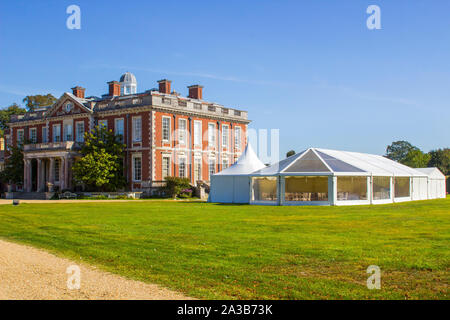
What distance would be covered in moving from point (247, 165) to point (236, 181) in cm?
115

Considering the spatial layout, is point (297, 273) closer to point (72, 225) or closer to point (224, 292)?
point (224, 292)

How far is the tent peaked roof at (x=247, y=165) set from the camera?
28.7m

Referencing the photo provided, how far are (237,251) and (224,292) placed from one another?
9.83 ft

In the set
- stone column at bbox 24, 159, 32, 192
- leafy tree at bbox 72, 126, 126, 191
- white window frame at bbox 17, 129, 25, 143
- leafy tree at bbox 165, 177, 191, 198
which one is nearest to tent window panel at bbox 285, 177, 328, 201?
leafy tree at bbox 165, 177, 191, 198

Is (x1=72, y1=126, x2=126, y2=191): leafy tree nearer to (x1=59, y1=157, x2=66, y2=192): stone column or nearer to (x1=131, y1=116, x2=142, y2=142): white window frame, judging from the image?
(x1=131, y1=116, x2=142, y2=142): white window frame

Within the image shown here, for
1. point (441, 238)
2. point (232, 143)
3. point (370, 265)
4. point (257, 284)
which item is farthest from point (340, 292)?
point (232, 143)

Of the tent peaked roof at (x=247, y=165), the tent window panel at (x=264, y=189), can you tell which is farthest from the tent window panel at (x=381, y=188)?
the tent peaked roof at (x=247, y=165)

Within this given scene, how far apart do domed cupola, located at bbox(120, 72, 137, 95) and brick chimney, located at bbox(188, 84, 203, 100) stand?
5.76 metres

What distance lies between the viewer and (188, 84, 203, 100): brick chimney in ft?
148

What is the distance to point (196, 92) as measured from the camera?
45.2m

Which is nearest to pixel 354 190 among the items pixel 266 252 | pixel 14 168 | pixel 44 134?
pixel 266 252

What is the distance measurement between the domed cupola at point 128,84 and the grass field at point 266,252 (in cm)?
3267

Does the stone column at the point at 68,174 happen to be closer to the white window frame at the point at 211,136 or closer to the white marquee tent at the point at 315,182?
the white window frame at the point at 211,136

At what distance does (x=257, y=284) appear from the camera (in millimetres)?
7070
